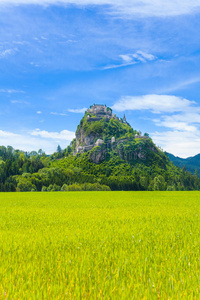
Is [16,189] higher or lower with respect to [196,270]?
lower

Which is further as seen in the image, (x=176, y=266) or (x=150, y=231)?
(x=150, y=231)

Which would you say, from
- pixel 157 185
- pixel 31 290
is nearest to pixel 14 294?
pixel 31 290

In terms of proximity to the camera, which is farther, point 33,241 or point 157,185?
point 157,185

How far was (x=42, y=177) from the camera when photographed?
17862 cm

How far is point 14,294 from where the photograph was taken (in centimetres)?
394

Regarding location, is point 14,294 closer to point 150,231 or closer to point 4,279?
point 4,279

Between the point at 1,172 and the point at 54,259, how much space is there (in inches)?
7814

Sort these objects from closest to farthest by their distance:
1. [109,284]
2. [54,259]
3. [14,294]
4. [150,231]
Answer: [14,294] < [109,284] < [54,259] < [150,231]

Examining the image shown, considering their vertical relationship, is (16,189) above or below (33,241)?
below

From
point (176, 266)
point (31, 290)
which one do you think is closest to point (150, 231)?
point (176, 266)

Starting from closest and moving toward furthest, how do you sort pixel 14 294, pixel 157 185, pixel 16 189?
pixel 14 294
pixel 16 189
pixel 157 185

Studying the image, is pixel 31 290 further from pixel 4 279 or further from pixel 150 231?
pixel 150 231

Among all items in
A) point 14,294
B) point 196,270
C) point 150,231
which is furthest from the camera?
point 150,231

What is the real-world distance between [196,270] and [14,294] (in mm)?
4236
